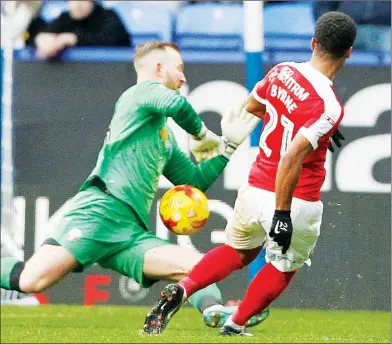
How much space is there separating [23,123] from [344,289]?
10.2 feet

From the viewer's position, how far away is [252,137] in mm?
8922

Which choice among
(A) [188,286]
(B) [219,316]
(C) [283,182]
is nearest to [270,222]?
(C) [283,182]

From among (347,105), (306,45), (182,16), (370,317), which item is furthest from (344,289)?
(182,16)

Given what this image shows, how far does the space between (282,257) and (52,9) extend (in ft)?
18.5

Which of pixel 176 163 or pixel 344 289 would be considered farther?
pixel 344 289

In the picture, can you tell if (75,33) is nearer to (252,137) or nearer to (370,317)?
(252,137)

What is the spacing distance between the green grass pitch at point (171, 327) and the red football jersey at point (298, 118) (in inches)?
35.1

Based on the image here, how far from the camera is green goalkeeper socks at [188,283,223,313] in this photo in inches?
279

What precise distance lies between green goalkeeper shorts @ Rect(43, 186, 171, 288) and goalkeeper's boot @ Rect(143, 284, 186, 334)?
86 cm

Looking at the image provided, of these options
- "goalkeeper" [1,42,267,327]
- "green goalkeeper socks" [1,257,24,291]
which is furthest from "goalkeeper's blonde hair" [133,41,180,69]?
"green goalkeeper socks" [1,257,24,291]

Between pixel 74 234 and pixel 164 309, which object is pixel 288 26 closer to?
pixel 74 234

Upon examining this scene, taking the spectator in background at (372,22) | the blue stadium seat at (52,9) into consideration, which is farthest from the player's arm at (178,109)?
the blue stadium seat at (52,9)

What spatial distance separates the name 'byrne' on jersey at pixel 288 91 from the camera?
6.16 m

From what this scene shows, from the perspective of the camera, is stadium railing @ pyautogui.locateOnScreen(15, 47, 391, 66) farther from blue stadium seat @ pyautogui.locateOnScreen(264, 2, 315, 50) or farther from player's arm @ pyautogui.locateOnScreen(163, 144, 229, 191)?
player's arm @ pyautogui.locateOnScreen(163, 144, 229, 191)
